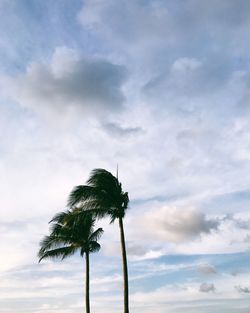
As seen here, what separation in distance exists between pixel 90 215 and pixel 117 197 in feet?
6.80

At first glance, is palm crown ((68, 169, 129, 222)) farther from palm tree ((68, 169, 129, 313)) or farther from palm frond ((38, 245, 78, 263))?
palm frond ((38, 245, 78, 263))

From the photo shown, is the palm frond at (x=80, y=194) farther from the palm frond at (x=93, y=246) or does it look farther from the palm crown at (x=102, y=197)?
the palm frond at (x=93, y=246)

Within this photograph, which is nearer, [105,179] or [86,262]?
[105,179]

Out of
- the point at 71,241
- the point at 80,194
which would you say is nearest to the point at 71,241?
the point at 71,241

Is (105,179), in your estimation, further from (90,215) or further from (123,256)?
(123,256)

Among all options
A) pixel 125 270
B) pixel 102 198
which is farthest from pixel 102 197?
pixel 125 270

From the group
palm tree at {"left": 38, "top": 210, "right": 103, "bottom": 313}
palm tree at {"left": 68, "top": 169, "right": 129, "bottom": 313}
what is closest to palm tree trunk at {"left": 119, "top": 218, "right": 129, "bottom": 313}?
palm tree at {"left": 68, "top": 169, "right": 129, "bottom": 313}

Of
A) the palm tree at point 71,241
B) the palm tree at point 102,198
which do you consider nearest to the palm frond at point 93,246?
the palm tree at point 71,241

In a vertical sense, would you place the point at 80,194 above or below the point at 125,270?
above

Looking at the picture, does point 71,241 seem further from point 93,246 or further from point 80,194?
point 80,194

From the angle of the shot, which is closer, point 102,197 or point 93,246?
point 102,197

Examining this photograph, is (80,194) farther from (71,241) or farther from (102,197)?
(71,241)

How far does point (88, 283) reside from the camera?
35719mm

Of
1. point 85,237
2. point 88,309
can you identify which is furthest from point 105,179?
point 88,309
